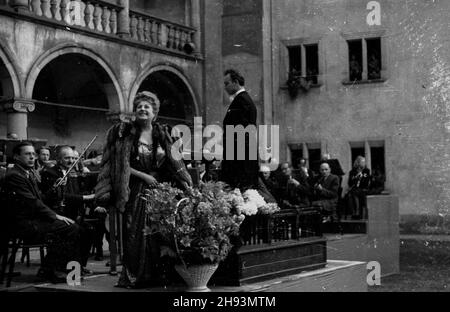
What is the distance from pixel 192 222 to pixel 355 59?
15.9 m

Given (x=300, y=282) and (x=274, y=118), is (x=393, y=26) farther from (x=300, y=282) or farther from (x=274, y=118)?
(x=300, y=282)

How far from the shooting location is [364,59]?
2058cm

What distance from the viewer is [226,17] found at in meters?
21.2

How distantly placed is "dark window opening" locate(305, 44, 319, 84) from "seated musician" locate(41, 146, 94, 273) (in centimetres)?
1272

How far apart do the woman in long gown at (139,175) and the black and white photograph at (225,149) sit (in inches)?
0.7

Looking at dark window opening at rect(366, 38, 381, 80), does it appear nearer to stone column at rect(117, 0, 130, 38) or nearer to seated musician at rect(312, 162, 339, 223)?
stone column at rect(117, 0, 130, 38)

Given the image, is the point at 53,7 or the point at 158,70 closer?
the point at 53,7

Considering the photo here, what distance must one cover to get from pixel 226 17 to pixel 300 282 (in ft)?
49.6

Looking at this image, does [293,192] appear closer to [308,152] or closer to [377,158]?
[377,158]

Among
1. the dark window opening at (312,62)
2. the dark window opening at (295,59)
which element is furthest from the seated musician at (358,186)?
the dark window opening at (295,59)

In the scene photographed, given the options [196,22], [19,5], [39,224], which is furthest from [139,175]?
[196,22]

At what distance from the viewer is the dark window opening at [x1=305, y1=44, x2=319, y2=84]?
70.0 ft

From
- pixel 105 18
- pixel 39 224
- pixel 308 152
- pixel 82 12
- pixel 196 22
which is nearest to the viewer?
pixel 39 224

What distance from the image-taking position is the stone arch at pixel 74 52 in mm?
15188
